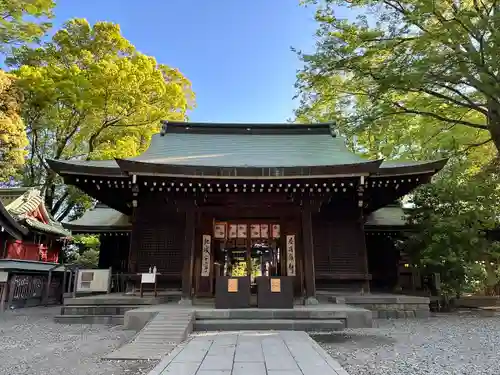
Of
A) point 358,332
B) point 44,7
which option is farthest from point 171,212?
point 44,7

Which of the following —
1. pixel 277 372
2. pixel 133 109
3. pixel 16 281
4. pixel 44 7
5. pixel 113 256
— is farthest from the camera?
pixel 133 109

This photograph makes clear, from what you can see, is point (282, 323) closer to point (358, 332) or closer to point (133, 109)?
point (358, 332)

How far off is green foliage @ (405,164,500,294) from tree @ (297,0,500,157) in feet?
8.94

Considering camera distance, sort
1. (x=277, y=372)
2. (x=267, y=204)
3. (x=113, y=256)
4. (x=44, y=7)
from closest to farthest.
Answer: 1. (x=277, y=372)
2. (x=267, y=204)
3. (x=44, y=7)
4. (x=113, y=256)

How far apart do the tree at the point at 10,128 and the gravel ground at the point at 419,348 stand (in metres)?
14.0

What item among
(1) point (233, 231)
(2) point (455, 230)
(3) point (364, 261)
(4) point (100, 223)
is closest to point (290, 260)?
(1) point (233, 231)

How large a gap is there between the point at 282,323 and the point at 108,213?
35.8 feet

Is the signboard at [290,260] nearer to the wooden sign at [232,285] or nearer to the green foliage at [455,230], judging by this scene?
the wooden sign at [232,285]

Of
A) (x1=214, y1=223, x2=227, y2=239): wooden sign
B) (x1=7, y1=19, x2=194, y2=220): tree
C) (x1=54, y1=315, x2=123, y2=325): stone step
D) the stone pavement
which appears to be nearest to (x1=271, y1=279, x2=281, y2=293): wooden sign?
the stone pavement

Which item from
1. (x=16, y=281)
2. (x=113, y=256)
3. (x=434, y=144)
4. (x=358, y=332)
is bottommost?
(x=358, y=332)

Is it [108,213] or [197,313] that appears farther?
[108,213]

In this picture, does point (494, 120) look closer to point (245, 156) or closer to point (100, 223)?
point (245, 156)

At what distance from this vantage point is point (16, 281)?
12859 millimetres

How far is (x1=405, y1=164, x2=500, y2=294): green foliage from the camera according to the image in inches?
404
